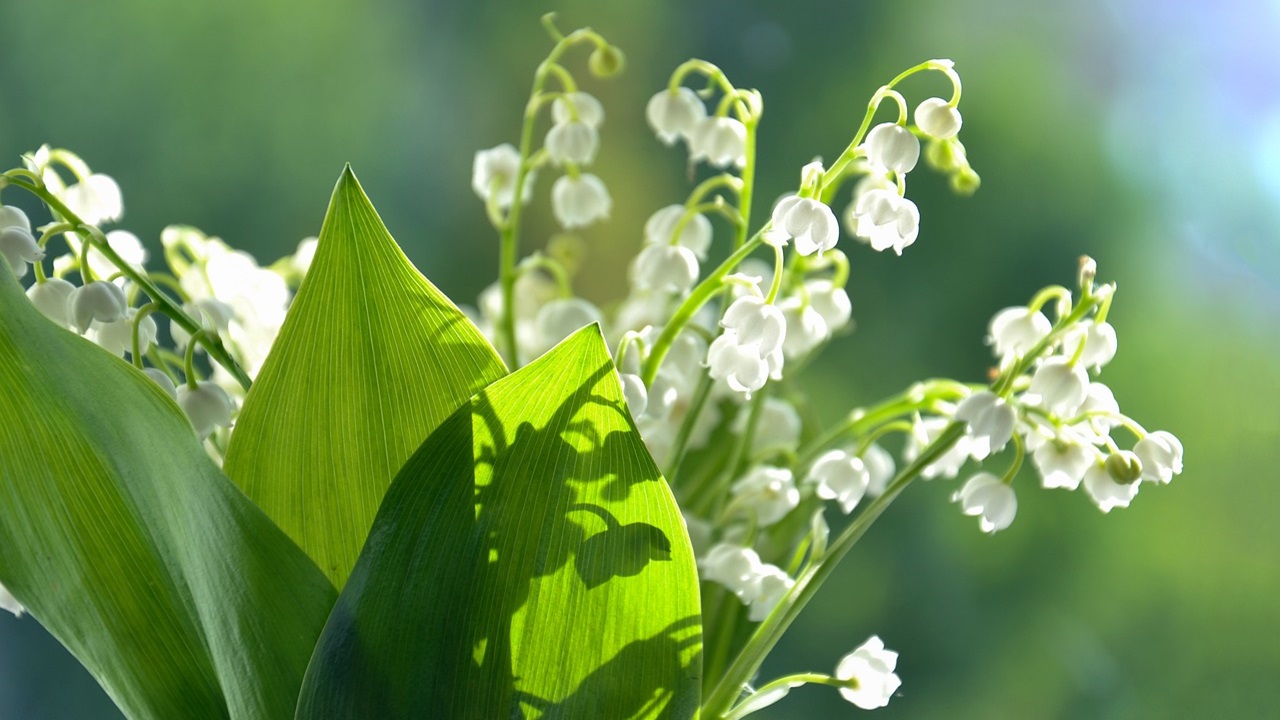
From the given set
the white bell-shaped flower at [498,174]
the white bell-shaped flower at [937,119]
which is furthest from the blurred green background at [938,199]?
the white bell-shaped flower at [937,119]

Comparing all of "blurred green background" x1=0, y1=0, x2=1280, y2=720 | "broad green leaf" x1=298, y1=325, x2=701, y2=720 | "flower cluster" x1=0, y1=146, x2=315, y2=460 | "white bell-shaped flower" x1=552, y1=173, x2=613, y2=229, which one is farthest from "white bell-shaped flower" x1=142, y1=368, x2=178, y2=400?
"blurred green background" x1=0, y1=0, x2=1280, y2=720

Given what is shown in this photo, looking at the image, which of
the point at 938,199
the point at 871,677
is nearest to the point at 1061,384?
the point at 871,677

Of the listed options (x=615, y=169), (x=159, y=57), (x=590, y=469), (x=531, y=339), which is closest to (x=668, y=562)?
(x=590, y=469)

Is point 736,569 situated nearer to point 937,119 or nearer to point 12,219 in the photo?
point 937,119

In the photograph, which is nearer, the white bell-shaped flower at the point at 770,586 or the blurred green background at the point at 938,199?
the white bell-shaped flower at the point at 770,586

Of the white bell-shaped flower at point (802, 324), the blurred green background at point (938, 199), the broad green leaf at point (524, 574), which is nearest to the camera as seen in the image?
the broad green leaf at point (524, 574)

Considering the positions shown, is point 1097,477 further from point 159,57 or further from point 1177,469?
point 159,57

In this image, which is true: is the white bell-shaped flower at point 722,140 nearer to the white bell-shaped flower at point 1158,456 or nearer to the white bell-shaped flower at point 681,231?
the white bell-shaped flower at point 681,231
